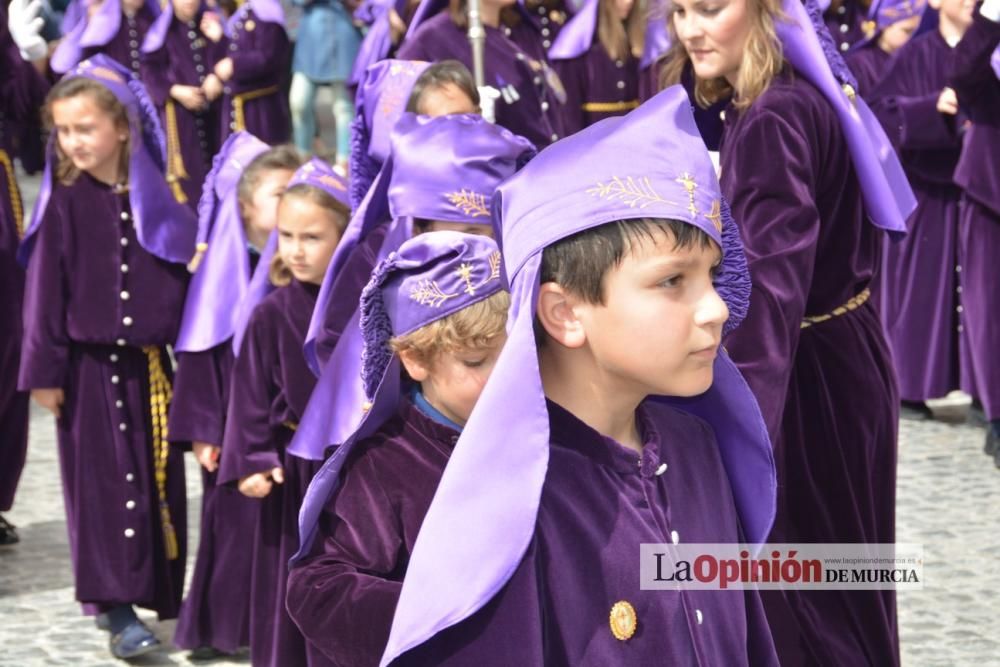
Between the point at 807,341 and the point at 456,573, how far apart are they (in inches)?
76.6

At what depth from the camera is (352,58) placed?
13641mm

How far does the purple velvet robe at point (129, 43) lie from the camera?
40.3ft

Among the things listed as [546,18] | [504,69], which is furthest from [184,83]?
[504,69]

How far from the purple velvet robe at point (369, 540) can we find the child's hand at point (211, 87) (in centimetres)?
989

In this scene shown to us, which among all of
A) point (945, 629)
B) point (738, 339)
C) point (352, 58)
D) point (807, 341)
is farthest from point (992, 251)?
point (352, 58)

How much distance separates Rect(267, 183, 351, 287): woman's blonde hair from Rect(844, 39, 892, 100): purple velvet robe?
410 centimetres

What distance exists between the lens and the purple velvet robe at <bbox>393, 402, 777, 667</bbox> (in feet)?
6.59

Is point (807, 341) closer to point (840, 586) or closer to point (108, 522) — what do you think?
point (840, 586)

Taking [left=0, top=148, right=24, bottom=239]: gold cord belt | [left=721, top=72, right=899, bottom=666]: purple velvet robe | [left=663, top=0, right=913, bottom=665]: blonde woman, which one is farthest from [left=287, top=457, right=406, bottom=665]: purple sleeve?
[left=0, top=148, right=24, bottom=239]: gold cord belt

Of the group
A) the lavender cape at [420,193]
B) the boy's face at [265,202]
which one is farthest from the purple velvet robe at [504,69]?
the lavender cape at [420,193]

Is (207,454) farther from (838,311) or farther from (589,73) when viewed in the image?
(589,73)

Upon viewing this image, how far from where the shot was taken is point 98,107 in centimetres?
538

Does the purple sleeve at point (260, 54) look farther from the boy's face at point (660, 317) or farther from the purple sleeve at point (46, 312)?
the boy's face at point (660, 317)

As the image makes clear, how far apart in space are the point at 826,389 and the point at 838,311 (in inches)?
6.9
